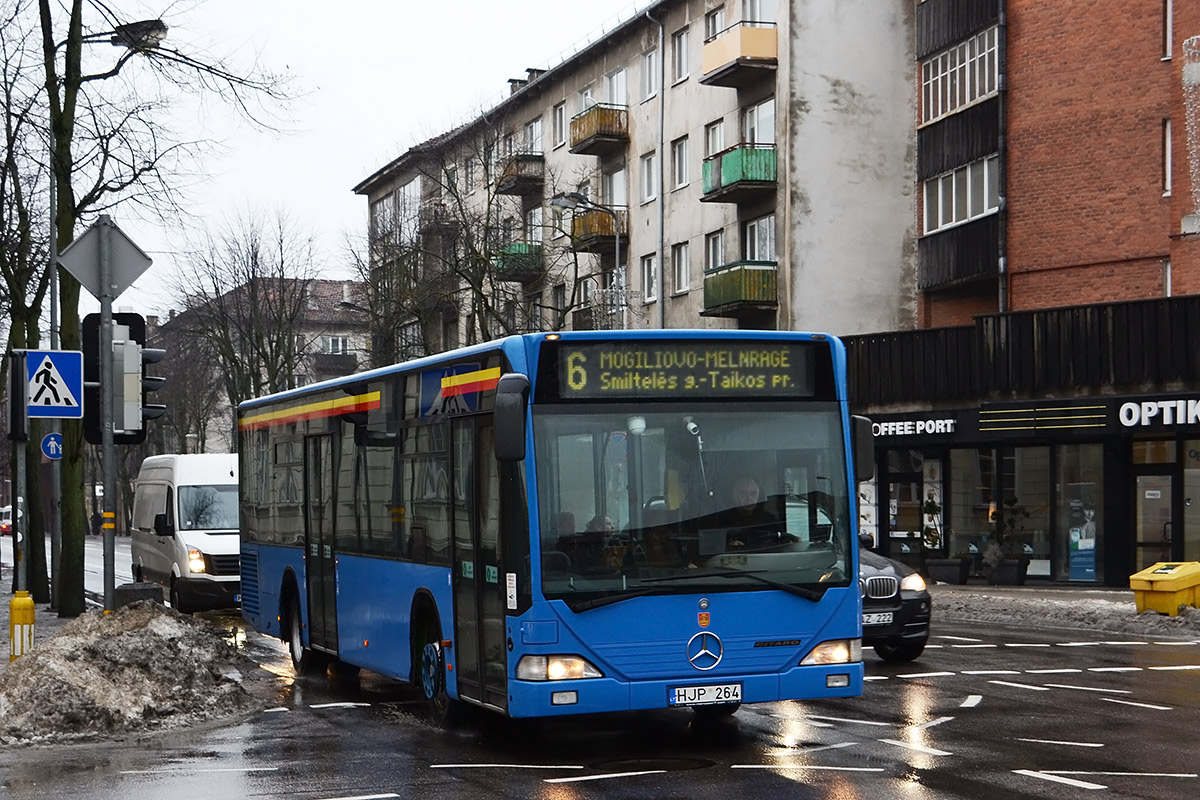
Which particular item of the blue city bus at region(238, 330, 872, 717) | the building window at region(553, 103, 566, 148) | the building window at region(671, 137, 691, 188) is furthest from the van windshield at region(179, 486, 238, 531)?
the building window at region(553, 103, 566, 148)

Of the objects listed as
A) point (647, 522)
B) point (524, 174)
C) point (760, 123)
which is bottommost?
point (647, 522)

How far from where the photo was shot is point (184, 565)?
24719 mm

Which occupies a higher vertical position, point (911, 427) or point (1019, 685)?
point (911, 427)

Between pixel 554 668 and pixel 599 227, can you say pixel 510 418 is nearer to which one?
pixel 554 668

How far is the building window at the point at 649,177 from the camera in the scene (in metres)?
48.9

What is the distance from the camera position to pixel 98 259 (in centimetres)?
1492

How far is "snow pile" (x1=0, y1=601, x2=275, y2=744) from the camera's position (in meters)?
12.1

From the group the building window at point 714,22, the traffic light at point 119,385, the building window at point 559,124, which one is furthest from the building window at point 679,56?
the traffic light at point 119,385

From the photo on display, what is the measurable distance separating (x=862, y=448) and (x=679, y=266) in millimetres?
36555

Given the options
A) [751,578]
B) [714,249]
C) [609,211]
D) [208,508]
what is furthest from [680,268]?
[751,578]

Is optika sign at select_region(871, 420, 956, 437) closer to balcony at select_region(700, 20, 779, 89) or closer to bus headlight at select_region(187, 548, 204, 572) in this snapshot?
balcony at select_region(700, 20, 779, 89)

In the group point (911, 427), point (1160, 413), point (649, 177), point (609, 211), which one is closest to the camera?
point (1160, 413)

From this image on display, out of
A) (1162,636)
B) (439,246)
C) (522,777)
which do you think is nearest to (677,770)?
(522,777)

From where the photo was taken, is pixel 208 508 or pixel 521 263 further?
pixel 521 263
